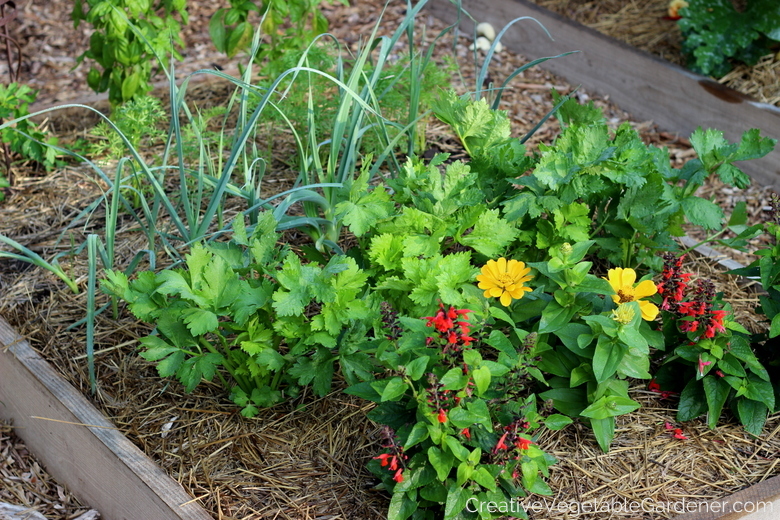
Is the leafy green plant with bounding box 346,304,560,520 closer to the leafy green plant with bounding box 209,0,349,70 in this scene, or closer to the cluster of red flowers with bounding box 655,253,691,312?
the cluster of red flowers with bounding box 655,253,691,312

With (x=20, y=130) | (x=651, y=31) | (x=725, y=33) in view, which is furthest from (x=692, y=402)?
(x=651, y=31)

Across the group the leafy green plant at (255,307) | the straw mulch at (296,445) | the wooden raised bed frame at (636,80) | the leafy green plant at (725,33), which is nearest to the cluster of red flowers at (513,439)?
the straw mulch at (296,445)

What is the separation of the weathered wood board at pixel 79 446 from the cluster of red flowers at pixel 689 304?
1.17 m

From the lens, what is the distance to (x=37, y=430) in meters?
2.06

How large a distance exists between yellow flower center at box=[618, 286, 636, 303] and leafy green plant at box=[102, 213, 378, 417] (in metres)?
0.56

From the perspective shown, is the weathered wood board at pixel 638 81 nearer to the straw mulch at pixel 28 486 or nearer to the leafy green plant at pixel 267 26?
the leafy green plant at pixel 267 26

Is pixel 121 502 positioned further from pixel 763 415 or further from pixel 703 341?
pixel 763 415

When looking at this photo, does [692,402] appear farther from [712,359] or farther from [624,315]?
[624,315]

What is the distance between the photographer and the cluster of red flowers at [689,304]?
173cm

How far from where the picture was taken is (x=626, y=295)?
A: 5.45 ft

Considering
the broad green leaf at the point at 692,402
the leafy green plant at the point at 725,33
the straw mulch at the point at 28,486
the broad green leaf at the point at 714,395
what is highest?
the leafy green plant at the point at 725,33

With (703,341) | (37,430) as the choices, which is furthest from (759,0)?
(37,430)

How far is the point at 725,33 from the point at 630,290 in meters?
2.18

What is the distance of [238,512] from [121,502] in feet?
1.16
